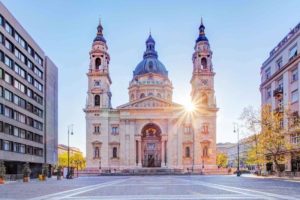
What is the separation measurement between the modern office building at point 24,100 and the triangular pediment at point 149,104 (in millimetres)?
16836

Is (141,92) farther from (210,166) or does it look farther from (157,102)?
(210,166)

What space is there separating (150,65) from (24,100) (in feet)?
179

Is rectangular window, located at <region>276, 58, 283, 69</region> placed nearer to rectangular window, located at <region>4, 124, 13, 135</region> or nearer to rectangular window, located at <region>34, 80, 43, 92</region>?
rectangular window, located at <region>4, 124, 13, 135</region>

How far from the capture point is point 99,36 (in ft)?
334

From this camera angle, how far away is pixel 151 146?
104 m

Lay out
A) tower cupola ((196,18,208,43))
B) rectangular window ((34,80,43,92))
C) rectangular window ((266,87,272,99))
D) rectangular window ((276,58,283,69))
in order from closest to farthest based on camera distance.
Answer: rectangular window ((276,58,283,69)) → rectangular window ((266,87,272,99)) → rectangular window ((34,80,43,92)) → tower cupola ((196,18,208,43))

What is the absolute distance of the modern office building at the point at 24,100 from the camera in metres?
60.9

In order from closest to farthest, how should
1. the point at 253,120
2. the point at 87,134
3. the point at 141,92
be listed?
the point at 253,120 < the point at 87,134 < the point at 141,92

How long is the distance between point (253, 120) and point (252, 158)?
5816mm

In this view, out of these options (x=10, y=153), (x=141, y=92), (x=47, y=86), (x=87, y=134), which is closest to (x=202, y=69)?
(x=141, y=92)

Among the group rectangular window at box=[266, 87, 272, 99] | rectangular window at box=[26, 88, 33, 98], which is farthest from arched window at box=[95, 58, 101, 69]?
rectangular window at box=[266, 87, 272, 99]

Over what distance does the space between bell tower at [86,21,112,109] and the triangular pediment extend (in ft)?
14.9

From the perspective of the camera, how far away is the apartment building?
57688 millimetres

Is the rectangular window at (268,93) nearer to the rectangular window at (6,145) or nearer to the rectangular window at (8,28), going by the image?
the rectangular window at (6,145)
